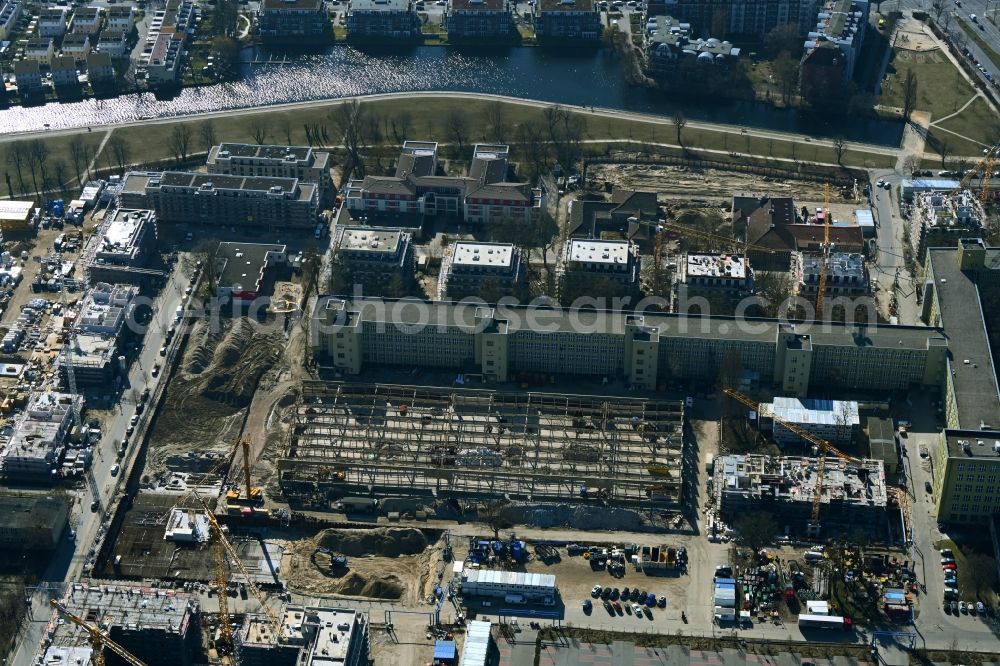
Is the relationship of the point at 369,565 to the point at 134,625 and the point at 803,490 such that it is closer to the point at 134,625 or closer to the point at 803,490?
the point at 134,625

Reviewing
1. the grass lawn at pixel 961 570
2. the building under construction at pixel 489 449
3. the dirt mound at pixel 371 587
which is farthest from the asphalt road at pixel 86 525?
the grass lawn at pixel 961 570

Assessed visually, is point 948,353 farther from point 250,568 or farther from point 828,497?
point 250,568

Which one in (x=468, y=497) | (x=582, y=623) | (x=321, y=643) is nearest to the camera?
(x=321, y=643)

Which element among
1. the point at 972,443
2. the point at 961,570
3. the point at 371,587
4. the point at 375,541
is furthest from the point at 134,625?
the point at 972,443

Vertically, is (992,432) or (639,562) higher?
(992,432)

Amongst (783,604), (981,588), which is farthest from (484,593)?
(981,588)

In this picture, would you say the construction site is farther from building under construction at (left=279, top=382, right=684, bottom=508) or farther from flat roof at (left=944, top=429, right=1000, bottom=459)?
flat roof at (left=944, top=429, right=1000, bottom=459)

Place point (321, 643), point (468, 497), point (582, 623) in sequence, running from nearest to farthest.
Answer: point (321, 643)
point (582, 623)
point (468, 497)

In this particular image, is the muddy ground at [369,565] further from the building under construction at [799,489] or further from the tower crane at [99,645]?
the building under construction at [799,489]
